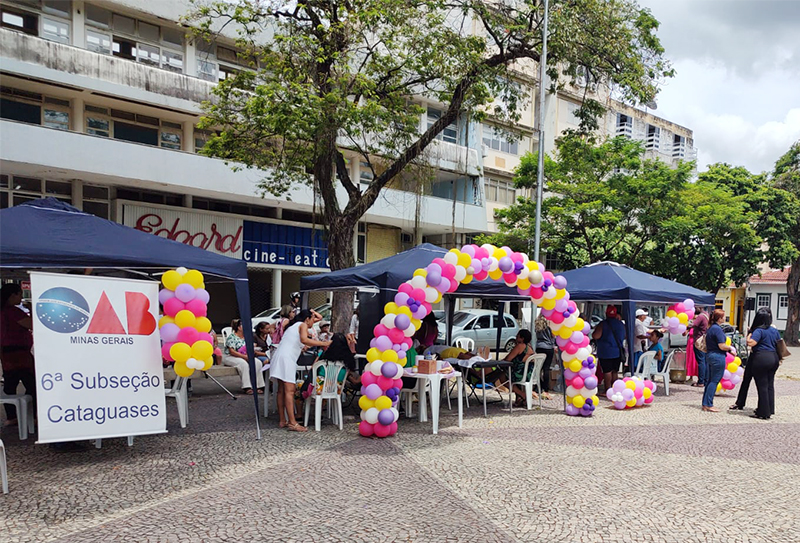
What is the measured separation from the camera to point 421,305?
25.6ft

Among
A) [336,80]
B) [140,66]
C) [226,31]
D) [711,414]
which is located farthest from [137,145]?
[711,414]

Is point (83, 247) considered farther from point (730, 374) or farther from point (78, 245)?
point (730, 374)

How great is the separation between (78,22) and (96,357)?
1694 centimetres

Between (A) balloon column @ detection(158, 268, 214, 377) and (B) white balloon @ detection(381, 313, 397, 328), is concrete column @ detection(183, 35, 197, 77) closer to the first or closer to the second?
(A) balloon column @ detection(158, 268, 214, 377)

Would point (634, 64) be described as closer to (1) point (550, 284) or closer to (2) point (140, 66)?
(1) point (550, 284)

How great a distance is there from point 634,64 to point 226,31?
14.5 meters

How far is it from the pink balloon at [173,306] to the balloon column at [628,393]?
7362mm

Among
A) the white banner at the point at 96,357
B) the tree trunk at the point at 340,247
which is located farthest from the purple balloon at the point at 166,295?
the tree trunk at the point at 340,247

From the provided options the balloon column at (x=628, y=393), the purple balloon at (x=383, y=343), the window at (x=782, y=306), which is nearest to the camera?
the purple balloon at (x=383, y=343)

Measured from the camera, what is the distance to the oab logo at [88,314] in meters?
5.99

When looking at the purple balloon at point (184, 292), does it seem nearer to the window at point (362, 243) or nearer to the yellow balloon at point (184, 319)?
the yellow balloon at point (184, 319)

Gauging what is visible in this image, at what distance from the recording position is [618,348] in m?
11.6

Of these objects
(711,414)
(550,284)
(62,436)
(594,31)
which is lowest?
(711,414)

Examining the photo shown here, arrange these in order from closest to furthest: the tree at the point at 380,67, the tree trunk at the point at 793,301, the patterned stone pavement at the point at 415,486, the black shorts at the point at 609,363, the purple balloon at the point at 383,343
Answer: the patterned stone pavement at the point at 415,486 → the purple balloon at the point at 383,343 → the black shorts at the point at 609,363 → the tree at the point at 380,67 → the tree trunk at the point at 793,301
